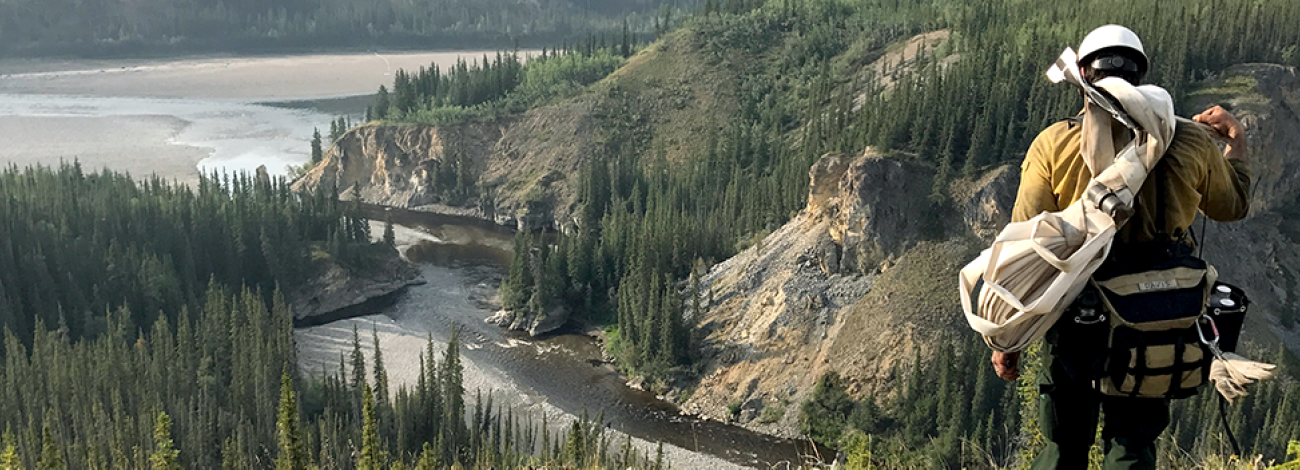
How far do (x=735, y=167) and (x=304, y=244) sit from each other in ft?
129

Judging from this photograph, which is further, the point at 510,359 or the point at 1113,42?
the point at 510,359

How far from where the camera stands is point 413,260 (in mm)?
104938

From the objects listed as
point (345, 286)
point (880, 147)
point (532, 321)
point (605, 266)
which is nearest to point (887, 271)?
point (880, 147)

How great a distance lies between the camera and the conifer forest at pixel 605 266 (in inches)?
2227

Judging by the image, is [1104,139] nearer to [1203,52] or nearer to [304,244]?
[1203,52]

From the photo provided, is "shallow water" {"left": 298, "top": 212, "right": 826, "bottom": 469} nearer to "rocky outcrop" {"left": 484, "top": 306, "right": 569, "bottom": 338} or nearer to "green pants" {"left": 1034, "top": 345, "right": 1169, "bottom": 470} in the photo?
"rocky outcrop" {"left": 484, "top": 306, "right": 569, "bottom": 338}

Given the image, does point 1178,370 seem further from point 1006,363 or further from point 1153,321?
point 1006,363

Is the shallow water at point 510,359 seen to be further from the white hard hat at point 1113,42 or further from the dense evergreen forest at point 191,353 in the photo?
the white hard hat at point 1113,42

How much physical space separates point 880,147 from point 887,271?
803cm

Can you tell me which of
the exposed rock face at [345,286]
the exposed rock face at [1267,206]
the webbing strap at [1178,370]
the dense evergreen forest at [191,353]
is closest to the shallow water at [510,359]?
the exposed rock face at [345,286]

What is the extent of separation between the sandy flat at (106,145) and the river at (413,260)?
26cm

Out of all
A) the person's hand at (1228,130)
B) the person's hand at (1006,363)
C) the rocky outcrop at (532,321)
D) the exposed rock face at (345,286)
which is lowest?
the exposed rock face at (345,286)

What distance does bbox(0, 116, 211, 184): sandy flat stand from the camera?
481 feet

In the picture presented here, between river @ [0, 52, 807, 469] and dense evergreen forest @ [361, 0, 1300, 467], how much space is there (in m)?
3.66
